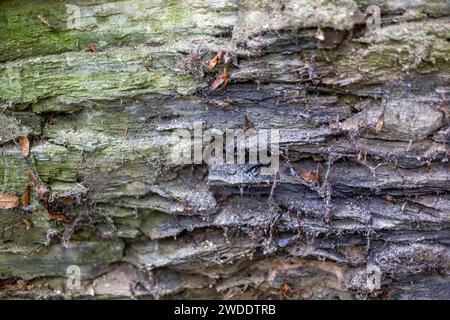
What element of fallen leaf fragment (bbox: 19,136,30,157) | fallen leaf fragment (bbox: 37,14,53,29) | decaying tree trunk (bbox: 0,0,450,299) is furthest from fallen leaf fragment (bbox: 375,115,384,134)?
fallen leaf fragment (bbox: 19,136,30,157)

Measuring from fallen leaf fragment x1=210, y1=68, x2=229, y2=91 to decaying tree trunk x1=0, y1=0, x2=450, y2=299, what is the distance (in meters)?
0.04

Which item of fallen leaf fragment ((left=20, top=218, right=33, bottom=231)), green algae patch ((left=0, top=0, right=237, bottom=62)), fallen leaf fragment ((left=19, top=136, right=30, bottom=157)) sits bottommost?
fallen leaf fragment ((left=20, top=218, right=33, bottom=231))

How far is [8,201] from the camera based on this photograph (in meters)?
4.20

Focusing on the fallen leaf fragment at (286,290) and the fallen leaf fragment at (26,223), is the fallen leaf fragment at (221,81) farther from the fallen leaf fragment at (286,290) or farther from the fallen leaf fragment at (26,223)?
the fallen leaf fragment at (26,223)

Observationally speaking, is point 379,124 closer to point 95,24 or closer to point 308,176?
point 308,176

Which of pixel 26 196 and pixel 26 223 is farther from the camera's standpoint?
pixel 26 223

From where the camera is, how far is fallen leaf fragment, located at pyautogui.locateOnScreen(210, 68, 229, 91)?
368 cm

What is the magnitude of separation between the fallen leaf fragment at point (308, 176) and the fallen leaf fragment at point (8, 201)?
244 centimetres

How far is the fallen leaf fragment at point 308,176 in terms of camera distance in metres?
3.87

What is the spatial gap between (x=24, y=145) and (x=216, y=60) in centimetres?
178

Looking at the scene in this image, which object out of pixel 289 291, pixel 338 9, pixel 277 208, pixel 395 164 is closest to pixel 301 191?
pixel 277 208

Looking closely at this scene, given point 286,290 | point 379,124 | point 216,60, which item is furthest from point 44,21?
point 286,290

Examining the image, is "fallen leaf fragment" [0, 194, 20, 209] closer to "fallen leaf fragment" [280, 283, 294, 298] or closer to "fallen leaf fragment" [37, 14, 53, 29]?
"fallen leaf fragment" [37, 14, 53, 29]

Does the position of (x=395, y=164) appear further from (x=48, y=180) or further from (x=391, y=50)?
(x=48, y=180)
